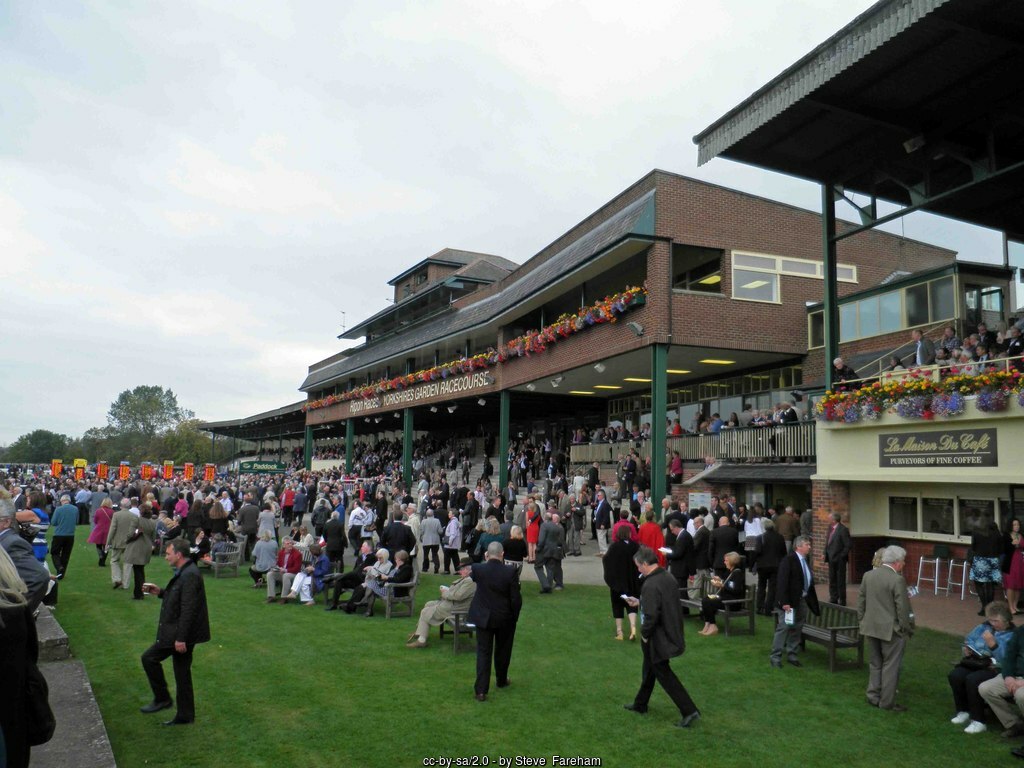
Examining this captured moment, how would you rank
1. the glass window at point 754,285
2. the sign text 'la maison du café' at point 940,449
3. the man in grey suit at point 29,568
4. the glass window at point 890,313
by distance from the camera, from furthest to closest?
1. the glass window at point 754,285
2. the glass window at point 890,313
3. the sign text 'la maison du café' at point 940,449
4. the man in grey suit at point 29,568

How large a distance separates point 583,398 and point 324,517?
1766 cm

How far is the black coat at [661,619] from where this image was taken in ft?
22.6

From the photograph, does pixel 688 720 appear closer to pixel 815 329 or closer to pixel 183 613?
pixel 183 613

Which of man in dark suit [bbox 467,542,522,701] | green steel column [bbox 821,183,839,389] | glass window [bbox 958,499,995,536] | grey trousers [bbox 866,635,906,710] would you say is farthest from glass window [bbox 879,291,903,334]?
man in dark suit [bbox 467,542,522,701]

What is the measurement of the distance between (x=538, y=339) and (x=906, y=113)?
1403 centimetres

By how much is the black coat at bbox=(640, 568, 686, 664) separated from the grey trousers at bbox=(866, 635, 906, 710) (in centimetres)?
230

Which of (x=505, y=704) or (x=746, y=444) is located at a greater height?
(x=746, y=444)

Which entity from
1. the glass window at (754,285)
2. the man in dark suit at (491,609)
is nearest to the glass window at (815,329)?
the glass window at (754,285)

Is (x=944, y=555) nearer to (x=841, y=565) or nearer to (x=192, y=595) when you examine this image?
(x=841, y=565)

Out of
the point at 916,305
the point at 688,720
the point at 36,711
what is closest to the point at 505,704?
the point at 688,720

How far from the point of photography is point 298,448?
249 feet

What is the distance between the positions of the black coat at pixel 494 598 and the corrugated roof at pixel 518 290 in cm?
1442

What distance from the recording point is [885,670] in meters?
7.69

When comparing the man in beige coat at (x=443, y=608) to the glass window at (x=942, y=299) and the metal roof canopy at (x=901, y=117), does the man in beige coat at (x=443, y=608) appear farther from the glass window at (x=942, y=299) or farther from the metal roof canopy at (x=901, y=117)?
the glass window at (x=942, y=299)
